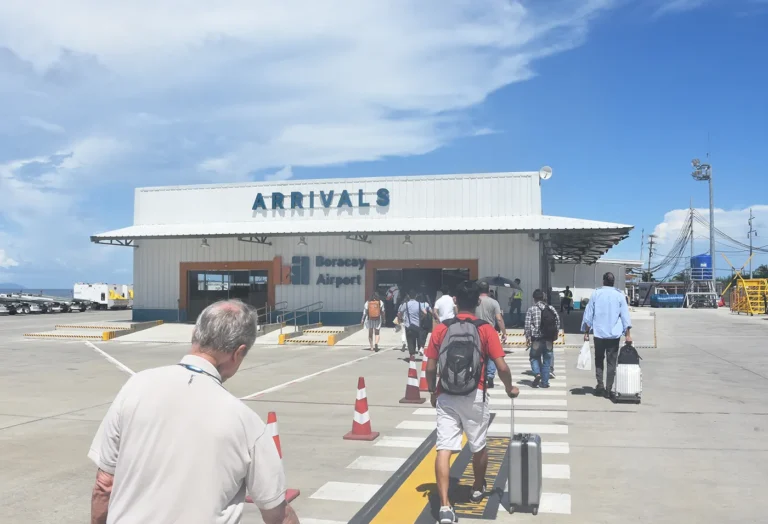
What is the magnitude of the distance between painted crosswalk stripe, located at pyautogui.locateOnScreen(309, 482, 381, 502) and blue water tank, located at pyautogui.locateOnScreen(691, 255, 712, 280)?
68.6 m

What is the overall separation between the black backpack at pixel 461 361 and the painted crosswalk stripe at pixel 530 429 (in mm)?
3695

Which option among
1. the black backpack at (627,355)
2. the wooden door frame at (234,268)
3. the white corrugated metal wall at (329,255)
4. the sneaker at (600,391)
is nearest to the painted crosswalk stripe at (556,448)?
the black backpack at (627,355)

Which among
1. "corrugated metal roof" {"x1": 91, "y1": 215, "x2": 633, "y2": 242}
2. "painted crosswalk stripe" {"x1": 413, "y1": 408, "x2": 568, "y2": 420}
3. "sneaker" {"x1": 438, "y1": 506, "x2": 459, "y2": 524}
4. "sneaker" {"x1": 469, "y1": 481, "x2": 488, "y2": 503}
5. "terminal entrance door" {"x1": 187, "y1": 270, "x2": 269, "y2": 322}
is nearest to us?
"sneaker" {"x1": 438, "y1": 506, "x2": 459, "y2": 524}

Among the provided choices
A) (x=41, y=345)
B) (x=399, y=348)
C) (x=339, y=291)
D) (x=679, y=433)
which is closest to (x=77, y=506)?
(x=679, y=433)

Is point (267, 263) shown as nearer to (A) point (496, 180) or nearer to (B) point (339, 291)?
(B) point (339, 291)

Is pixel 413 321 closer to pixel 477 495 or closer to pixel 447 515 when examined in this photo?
pixel 477 495

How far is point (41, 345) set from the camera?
23953 millimetres

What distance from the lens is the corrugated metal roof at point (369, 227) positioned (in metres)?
24.7

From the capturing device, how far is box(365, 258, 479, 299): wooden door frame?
27.6m

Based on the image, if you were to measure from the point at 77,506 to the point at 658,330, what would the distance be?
Answer: 26412 millimetres

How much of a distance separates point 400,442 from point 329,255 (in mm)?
21171

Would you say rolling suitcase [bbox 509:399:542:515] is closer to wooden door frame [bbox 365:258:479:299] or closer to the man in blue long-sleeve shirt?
the man in blue long-sleeve shirt

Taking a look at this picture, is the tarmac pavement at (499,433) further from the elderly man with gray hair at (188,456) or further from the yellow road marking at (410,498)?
the elderly man with gray hair at (188,456)

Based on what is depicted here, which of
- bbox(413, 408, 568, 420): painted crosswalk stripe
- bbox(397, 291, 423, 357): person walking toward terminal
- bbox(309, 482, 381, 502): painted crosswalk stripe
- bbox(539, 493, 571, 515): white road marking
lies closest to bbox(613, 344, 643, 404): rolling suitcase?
bbox(413, 408, 568, 420): painted crosswalk stripe
